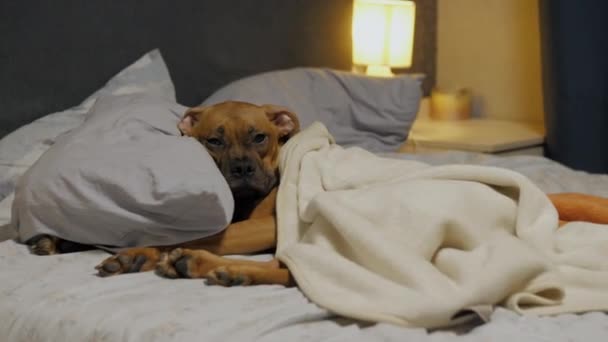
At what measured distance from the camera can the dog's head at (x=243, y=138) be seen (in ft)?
5.84

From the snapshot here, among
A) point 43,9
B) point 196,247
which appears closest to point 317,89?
point 43,9

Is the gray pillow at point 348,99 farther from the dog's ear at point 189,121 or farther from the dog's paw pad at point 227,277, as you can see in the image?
the dog's paw pad at point 227,277

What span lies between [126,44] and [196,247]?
111cm

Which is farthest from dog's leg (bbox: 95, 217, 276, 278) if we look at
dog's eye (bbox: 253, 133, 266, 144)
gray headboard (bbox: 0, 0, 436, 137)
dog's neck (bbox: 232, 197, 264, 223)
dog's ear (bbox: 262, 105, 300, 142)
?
gray headboard (bbox: 0, 0, 436, 137)

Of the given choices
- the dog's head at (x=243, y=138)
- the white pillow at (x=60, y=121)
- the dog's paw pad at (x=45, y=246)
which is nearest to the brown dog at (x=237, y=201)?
the dog's head at (x=243, y=138)

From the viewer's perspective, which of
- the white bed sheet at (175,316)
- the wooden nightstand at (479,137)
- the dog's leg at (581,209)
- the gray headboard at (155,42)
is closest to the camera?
the white bed sheet at (175,316)

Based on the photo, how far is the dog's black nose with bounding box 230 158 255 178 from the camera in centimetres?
177

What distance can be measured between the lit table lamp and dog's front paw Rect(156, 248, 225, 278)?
6.46 ft

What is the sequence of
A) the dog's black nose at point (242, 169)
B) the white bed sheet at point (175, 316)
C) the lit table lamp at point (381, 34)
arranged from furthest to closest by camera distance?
the lit table lamp at point (381, 34) → the dog's black nose at point (242, 169) → the white bed sheet at point (175, 316)

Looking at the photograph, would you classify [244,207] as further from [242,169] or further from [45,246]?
[45,246]

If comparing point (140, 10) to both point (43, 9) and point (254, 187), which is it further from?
point (254, 187)

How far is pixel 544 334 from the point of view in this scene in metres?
1.22

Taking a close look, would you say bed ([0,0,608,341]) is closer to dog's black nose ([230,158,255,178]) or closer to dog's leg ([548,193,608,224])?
dog's black nose ([230,158,255,178])

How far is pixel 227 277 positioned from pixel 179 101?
139 cm
